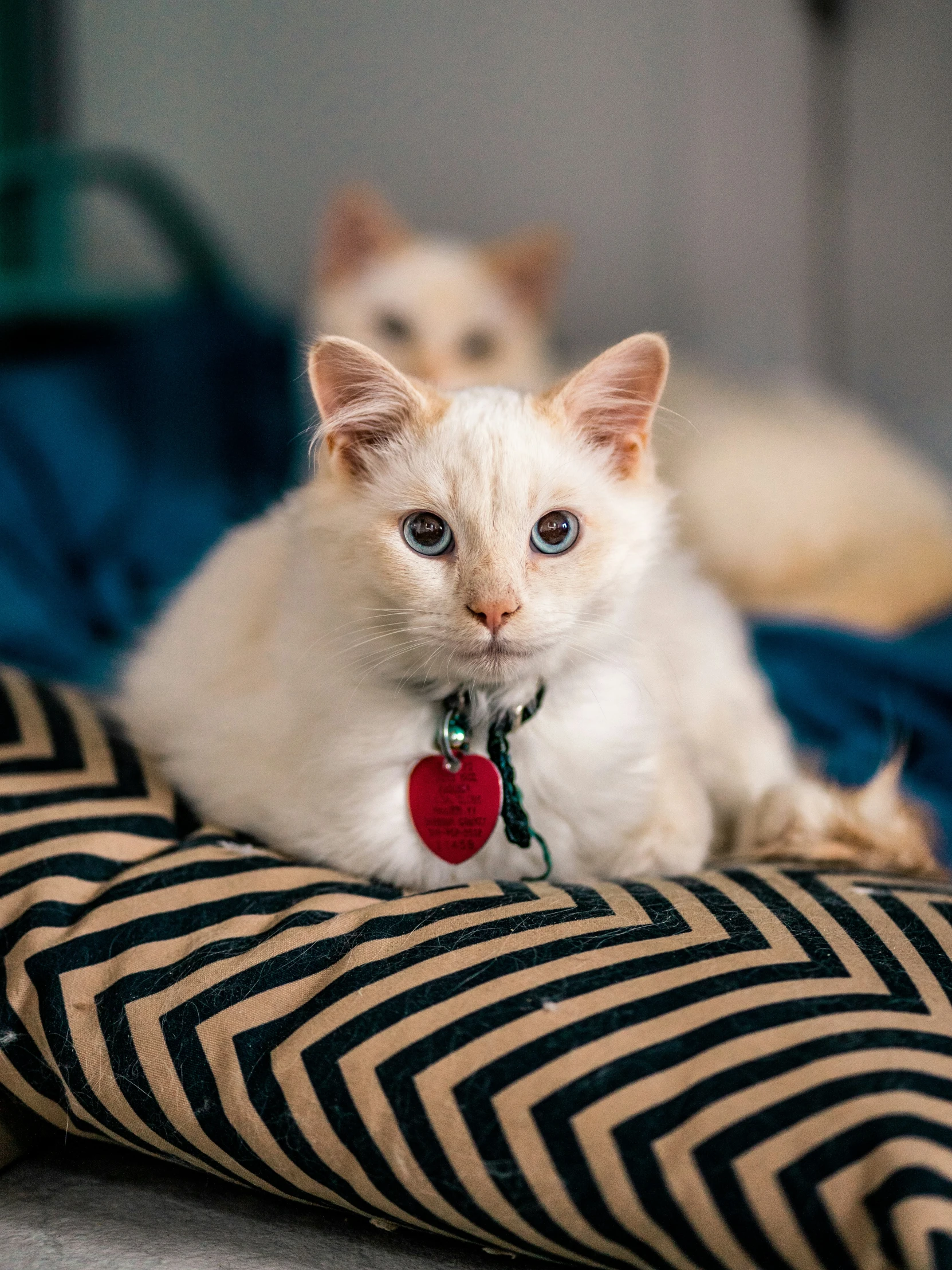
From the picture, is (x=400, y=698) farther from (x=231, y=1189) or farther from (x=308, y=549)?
(x=231, y=1189)

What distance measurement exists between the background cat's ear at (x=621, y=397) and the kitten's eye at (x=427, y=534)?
148 mm

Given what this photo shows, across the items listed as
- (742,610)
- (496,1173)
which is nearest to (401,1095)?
(496,1173)

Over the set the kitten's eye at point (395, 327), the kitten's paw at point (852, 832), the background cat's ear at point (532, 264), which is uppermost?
the background cat's ear at point (532, 264)

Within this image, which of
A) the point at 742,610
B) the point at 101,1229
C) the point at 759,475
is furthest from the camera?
the point at 759,475

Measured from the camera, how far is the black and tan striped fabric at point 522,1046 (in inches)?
26.2

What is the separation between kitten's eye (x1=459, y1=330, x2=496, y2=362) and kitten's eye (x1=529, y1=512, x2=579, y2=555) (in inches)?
43.9

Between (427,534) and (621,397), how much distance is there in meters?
0.22

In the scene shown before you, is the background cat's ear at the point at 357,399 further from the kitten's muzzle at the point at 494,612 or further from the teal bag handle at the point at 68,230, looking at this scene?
the teal bag handle at the point at 68,230

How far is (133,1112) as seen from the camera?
81 cm

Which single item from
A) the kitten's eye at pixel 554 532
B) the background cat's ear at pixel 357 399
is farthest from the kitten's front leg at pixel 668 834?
the background cat's ear at pixel 357 399

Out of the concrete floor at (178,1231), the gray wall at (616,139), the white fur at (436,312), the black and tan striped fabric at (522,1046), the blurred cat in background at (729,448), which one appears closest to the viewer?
the black and tan striped fabric at (522,1046)

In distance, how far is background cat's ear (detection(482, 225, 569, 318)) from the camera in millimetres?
2008

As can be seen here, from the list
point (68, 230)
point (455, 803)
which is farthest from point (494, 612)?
point (68, 230)

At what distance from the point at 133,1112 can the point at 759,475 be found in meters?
1.46
